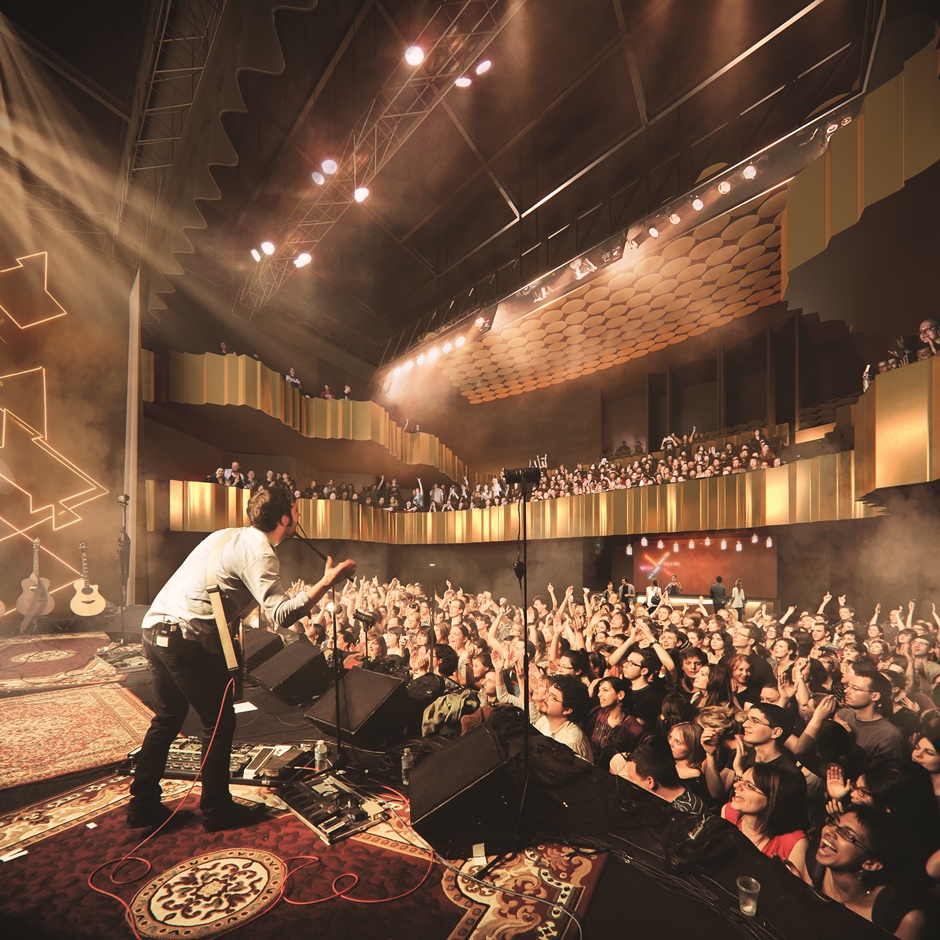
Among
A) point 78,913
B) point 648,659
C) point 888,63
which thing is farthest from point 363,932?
point 888,63

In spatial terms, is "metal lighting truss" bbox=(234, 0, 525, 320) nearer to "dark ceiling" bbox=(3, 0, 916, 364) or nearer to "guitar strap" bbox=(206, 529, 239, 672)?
"dark ceiling" bbox=(3, 0, 916, 364)

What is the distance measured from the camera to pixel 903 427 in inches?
219

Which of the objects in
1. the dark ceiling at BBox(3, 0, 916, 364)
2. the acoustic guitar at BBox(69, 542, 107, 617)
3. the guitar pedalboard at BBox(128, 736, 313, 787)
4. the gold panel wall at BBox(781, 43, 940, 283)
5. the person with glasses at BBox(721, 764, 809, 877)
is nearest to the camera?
the person with glasses at BBox(721, 764, 809, 877)

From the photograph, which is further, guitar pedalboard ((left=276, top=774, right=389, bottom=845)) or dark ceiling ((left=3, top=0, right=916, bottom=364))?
dark ceiling ((left=3, top=0, right=916, bottom=364))

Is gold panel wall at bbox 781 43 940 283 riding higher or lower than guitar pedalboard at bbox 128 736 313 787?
higher

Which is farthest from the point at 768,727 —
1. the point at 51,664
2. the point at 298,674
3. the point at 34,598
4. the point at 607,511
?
the point at 607,511

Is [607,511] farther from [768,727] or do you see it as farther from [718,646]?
[768,727]

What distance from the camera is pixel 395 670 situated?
4.60m

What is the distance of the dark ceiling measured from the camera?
21.7 ft

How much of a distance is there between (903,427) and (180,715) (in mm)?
6636

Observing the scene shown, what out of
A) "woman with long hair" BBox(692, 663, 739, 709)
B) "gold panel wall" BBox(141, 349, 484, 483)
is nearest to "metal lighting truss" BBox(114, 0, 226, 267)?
"gold panel wall" BBox(141, 349, 484, 483)

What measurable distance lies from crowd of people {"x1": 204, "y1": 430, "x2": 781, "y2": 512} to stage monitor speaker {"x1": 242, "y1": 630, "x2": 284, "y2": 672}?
3.81 m

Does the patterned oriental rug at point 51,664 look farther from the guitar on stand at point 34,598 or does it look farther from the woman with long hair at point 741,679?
the woman with long hair at point 741,679

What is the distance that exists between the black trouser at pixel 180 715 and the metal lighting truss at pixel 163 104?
20.0 feet
